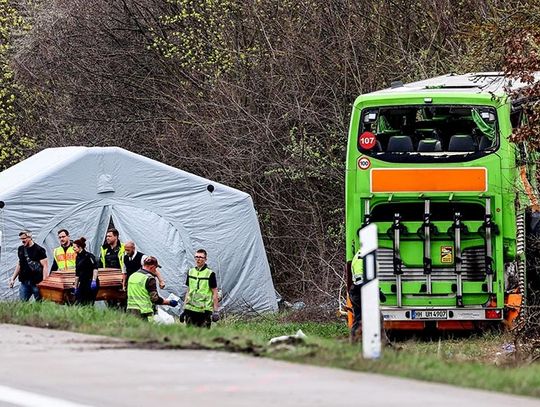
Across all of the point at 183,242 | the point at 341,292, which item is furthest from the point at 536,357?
the point at 183,242

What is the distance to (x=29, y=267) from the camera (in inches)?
907

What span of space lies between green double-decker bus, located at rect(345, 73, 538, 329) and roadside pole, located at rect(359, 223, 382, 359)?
34.2 ft

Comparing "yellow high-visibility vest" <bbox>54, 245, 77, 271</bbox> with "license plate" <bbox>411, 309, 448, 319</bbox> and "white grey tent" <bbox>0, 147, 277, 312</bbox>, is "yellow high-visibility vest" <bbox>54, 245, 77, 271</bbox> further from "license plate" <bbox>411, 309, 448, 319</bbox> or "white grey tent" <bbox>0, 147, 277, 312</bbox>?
"license plate" <bbox>411, 309, 448, 319</bbox>

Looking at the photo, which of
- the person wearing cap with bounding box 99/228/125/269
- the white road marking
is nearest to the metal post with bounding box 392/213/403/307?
the person wearing cap with bounding box 99/228/125/269

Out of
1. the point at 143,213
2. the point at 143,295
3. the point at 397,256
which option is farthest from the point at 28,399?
the point at 143,213

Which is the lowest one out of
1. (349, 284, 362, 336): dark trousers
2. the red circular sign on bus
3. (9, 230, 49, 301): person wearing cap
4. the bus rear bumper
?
the bus rear bumper

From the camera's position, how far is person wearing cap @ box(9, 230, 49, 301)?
23.0 meters

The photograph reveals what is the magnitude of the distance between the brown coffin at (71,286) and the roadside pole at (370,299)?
11.8 m

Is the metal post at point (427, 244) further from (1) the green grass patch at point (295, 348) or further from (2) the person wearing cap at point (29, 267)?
(1) the green grass patch at point (295, 348)

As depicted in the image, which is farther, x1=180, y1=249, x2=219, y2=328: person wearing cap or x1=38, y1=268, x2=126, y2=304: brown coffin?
x1=38, y1=268, x2=126, y2=304: brown coffin

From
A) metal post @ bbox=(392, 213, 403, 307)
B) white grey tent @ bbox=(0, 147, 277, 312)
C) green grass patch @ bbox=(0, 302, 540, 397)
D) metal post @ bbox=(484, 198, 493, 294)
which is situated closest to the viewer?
green grass patch @ bbox=(0, 302, 540, 397)

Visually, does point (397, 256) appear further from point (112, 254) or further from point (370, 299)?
point (370, 299)

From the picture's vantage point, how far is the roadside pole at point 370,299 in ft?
33.2

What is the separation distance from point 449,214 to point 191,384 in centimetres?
1283
